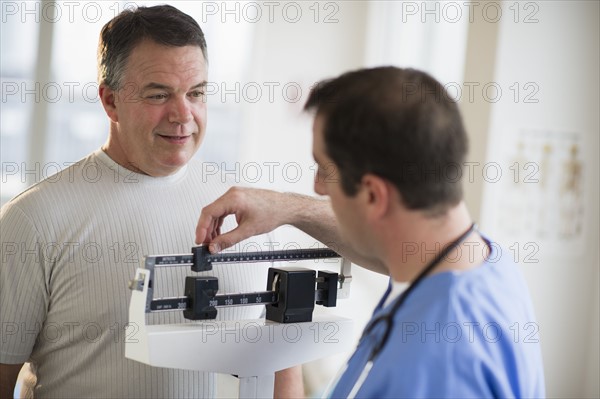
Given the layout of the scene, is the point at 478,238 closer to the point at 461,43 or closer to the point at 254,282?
the point at 254,282

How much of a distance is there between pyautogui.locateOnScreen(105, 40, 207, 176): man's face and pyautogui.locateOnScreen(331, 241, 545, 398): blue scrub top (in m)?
0.83

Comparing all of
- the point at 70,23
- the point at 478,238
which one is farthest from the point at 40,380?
the point at 70,23

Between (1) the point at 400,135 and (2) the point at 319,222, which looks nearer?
(1) the point at 400,135

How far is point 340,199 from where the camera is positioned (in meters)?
1.26

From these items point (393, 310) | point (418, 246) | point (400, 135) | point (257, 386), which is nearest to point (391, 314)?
point (393, 310)

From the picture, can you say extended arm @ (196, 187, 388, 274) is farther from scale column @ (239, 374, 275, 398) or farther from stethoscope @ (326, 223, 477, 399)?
stethoscope @ (326, 223, 477, 399)

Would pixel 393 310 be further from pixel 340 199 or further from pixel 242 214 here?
pixel 242 214

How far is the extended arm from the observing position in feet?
5.43

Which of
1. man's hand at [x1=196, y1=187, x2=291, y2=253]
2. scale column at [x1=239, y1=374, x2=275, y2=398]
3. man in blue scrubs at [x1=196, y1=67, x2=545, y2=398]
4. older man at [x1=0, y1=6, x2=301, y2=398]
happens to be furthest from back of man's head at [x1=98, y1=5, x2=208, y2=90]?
scale column at [x1=239, y1=374, x2=275, y2=398]

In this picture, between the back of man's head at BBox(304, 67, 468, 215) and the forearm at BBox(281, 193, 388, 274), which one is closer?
the back of man's head at BBox(304, 67, 468, 215)

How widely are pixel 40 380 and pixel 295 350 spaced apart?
63 centimetres

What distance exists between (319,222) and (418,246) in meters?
0.60

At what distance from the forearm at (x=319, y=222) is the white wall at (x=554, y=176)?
2180 millimetres

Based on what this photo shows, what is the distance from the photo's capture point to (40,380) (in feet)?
5.91
